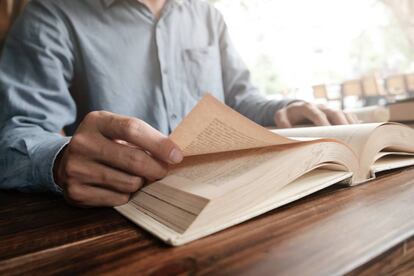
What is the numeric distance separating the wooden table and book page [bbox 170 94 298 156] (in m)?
0.07

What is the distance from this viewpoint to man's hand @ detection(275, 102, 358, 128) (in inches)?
21.5

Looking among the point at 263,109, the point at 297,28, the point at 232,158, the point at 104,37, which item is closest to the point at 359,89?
the point at 297,28

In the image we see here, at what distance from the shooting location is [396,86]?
3289mm

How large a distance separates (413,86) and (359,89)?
739 millimetres

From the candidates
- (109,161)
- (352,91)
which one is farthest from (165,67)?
(352,91)

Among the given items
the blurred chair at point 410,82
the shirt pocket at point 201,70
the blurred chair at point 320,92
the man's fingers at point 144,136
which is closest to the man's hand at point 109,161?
the man's fingers at point 144,136

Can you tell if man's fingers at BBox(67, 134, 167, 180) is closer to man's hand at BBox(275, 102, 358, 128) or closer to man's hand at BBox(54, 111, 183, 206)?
man's hand at BBox(54, 111, 183, 206)

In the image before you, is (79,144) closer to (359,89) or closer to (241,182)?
(241,182)

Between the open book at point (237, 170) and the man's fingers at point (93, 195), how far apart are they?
0.04 ft

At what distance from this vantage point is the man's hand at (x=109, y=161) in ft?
1.02

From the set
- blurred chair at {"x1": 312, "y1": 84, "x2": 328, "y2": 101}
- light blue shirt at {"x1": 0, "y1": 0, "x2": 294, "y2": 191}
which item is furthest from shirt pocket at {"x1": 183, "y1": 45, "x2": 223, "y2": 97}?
blurred chair at {"x1": 312, "y1": 84, "x2": 328, "y2": 101}

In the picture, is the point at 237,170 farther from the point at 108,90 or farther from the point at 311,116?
the point at 108,90

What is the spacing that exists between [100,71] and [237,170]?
22.2 inches

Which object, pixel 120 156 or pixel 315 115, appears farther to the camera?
pixel 315 115
